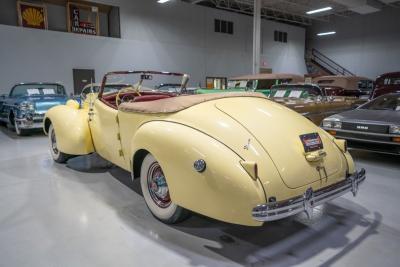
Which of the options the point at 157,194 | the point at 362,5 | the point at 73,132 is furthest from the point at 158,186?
the point at 362,5

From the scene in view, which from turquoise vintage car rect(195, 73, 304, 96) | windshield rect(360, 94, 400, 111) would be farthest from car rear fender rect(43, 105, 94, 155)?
turquoise vintage car rect(195, 73, 304, 96)

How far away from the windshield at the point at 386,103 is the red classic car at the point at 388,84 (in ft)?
12.2

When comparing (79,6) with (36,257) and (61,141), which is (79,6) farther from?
(36,257)

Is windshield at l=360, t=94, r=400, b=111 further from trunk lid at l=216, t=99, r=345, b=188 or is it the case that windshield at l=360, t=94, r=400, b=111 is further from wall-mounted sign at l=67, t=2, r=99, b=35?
wall-mounted sign at l=67, t=2, r=99, b=35

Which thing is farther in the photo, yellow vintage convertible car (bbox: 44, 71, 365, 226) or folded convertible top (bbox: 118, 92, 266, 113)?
folded convertible top (bbox: 118, 92, 266, 113)

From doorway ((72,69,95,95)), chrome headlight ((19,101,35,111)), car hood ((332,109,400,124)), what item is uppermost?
doorway ((72,69,95,95))

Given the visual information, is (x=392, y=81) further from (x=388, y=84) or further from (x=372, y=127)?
(x=372, y=127)

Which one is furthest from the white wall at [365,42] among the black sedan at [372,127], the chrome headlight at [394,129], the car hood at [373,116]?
the chrome headlight at [394,129]

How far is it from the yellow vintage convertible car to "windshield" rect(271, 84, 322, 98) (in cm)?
405

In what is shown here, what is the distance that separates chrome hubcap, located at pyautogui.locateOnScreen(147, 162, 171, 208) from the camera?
99.3 inches

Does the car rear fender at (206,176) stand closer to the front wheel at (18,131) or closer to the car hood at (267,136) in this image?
the car hood at (267,136)

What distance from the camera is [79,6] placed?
1373 centimetres

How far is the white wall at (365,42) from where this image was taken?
787 inches

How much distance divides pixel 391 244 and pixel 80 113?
12.4 feet
